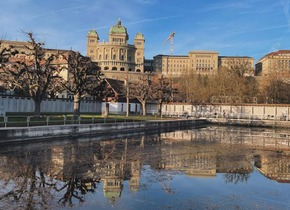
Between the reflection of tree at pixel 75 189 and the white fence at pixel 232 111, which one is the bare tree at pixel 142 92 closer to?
the white fence at pixel 232 111

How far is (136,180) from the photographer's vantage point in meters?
11.9

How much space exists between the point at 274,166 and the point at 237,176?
3854mm

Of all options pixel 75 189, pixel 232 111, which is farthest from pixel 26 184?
pixel 232 111

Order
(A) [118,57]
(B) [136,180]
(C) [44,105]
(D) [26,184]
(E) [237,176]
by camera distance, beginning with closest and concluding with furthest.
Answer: (D) [26,184] → (B) [136,180] → (E) [237,176] → (C) [44,105] → (A) [118,57]

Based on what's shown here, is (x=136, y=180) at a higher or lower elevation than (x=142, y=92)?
lower

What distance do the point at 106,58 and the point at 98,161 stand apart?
587ft

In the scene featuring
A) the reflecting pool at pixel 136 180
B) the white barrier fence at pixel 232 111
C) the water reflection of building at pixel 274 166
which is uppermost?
the white barrier fence at pixel 232 111

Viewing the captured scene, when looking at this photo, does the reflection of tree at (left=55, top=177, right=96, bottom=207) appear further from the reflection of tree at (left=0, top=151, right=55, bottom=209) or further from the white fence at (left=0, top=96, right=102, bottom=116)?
the white fence at (left=0, top=96, right=102, bottom=116)

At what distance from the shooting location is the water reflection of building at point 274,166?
1377cm

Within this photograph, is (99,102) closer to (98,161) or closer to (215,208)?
(98,161)

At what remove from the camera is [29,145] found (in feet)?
65.8

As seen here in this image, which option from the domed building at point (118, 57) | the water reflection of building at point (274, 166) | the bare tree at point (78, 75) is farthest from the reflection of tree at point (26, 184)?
the domed building at point (118, 57)

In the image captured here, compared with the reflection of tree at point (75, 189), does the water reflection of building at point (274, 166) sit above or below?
below

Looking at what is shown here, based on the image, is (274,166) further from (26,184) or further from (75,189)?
(26,184)
